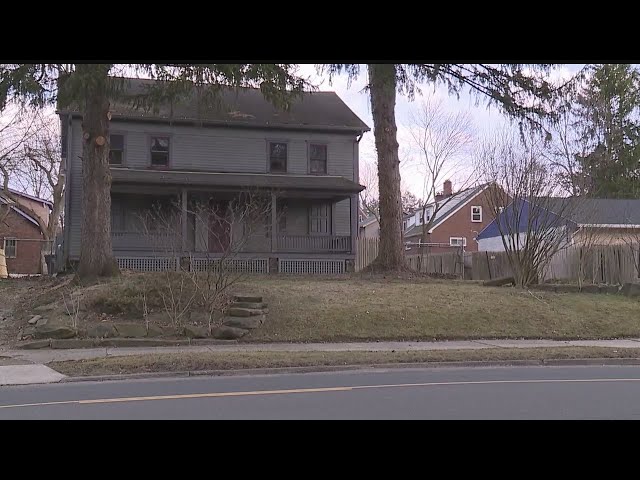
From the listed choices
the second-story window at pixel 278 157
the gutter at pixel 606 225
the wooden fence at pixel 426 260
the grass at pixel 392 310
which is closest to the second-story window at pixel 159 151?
the second-story window at pixel 278 157

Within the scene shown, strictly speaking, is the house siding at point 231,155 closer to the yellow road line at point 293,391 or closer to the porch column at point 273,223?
the porch column at point 273,223

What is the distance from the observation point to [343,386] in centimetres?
974

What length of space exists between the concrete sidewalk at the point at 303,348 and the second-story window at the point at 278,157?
15.0 metres

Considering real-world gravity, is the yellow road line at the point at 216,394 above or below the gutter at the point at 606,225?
below

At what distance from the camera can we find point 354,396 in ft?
28.6

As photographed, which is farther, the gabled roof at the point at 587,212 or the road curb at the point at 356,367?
the gabled roof at the point at 587,212

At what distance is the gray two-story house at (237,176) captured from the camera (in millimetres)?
25812

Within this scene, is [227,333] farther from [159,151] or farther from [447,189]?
[447,189]

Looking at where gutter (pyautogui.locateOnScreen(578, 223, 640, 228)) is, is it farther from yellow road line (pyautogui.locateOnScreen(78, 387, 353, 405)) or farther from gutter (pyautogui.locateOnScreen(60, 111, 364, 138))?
yellow road line (pyautogui.locateOnScreen(78, 387, 353, 405))

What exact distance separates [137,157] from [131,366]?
17.6 meters

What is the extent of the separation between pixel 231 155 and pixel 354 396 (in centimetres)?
2086

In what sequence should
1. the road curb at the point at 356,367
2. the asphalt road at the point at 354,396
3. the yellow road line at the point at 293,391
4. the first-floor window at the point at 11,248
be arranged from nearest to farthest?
1. the asphalt road at the point at 354,396
2. the yellow road line at the point at 293,391
3. the road curb at the point at 356,367
4. the first-floor window at the point at 11,248


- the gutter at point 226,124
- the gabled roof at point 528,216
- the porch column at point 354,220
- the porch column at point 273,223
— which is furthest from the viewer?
the porch column at point 354,220
